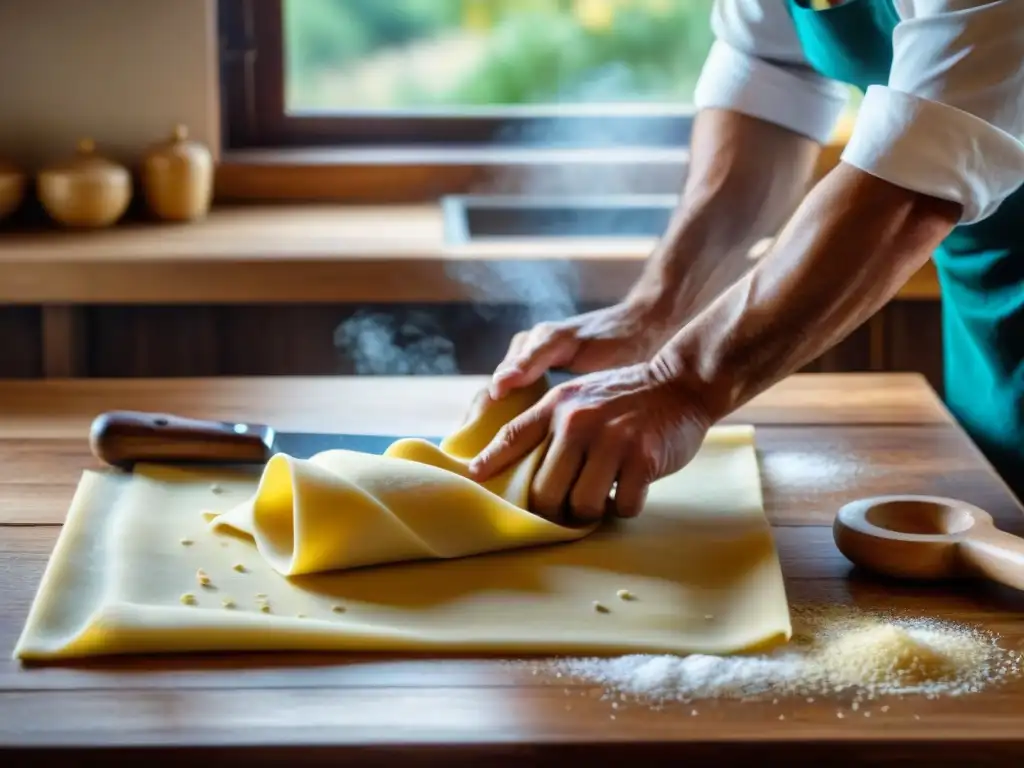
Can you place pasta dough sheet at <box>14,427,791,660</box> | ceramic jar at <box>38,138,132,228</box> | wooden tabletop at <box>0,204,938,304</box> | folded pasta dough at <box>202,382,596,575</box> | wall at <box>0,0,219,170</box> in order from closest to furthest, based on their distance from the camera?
1. pasta dough sheet at <box>14,427,791,660</box>
2. folded pasta dough at <box>202,382,596,575</box>
3. wooden tabletop at <box>0,204,938,304</box>
4. ceramic jar at <box>38,138,132,228</box>
5. wall at <box>0,0,219,170</box>

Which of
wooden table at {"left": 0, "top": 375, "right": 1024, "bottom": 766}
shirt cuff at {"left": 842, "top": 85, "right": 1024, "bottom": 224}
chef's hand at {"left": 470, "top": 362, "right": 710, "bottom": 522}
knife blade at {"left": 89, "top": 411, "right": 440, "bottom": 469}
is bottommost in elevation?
wooden table at {"left": 0, "top": 375, "right": 1024, "bottom": 766}

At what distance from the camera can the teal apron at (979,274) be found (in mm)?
1285

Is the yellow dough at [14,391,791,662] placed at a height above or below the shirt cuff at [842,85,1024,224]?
below

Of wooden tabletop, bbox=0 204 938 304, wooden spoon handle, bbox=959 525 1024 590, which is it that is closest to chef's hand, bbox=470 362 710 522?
wooden spoon handle, bbox=959 525 1024 590

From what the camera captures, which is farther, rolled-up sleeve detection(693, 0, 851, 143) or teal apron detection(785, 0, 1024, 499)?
rolled-up sleeve detection(693, 0, 851, 143)

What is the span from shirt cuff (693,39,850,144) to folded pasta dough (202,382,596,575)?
1.86ft

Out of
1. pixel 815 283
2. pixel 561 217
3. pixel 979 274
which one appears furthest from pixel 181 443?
pixel 561 217

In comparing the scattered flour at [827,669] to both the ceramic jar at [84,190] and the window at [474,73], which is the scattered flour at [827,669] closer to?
the ceramic jar at [84,190]

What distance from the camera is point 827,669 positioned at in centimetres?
81

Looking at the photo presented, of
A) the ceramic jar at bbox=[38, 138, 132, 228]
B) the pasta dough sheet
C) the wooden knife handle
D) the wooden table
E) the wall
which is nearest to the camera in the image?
the wooden table

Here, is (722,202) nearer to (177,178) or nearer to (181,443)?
(181,443)

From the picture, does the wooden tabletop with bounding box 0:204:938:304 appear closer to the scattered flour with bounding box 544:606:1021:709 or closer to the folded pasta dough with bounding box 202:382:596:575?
the folded pasta dough with bounding box 202:382:596:575

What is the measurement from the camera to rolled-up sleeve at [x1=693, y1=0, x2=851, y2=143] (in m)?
1.41

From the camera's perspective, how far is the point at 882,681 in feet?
2.60
